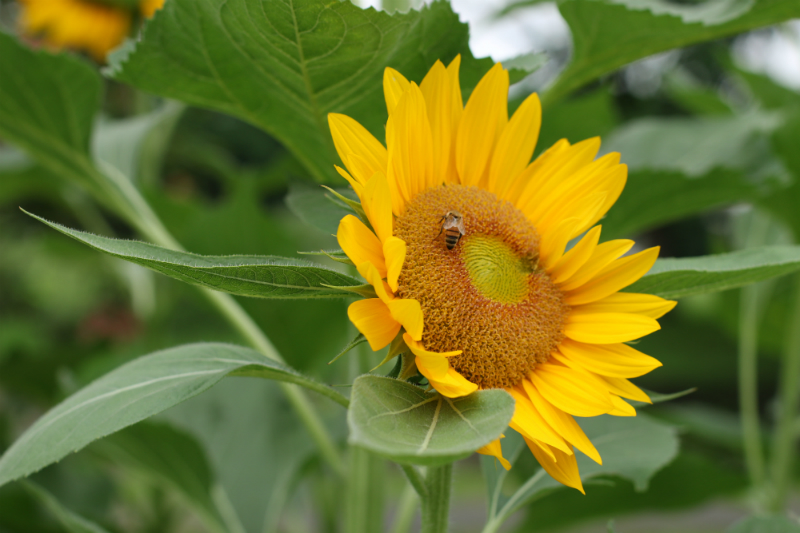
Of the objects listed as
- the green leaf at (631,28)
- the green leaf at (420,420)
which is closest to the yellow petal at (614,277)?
the green leaf at (420,420)

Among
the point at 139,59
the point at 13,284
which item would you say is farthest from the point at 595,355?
the point at 13,284

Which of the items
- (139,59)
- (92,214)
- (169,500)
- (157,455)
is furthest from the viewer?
(92,214)

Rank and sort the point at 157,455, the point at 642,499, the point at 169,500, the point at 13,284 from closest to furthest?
the point at 157,455 → the point at 642,499 → the point at 169,500 → the point at 13,284

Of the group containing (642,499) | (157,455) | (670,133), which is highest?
(670,133)

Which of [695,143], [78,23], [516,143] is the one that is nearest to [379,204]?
[516,143]

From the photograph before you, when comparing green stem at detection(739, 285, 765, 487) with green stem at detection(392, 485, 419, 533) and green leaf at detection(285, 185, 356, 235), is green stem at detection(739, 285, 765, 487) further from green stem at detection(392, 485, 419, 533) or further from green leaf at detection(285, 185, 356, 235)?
green leaf at detection(285, 185, 356, 235)

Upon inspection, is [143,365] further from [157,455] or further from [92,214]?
[92,214]

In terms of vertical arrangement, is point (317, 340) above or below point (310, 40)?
below
